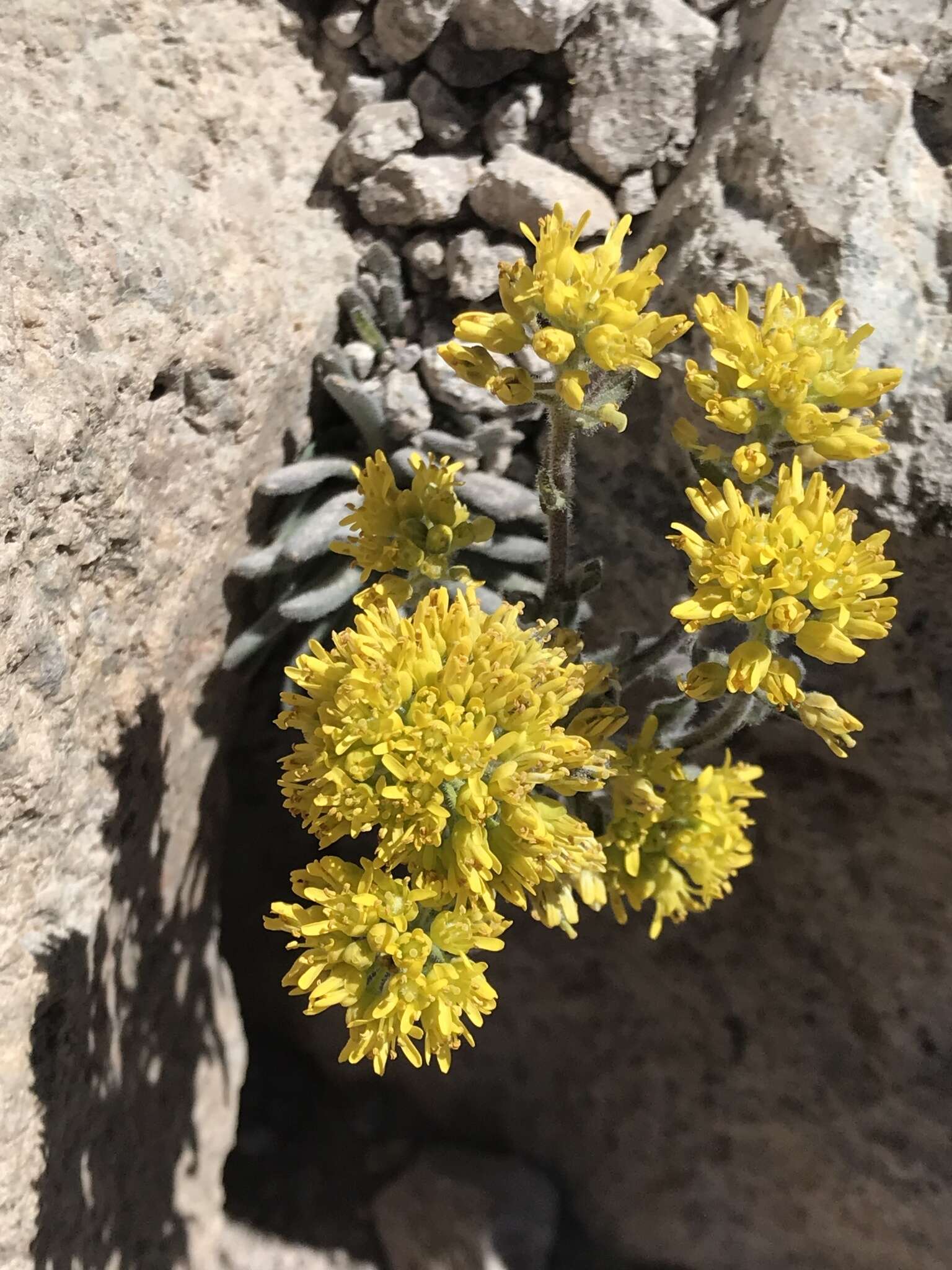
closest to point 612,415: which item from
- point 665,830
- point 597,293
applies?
point 597,293

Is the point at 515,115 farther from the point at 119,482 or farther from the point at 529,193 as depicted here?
the point at 119,482

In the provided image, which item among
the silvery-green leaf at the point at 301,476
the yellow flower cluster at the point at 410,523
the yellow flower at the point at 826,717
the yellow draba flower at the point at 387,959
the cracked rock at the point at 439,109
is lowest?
the yellow draba flower at the point at 387,959

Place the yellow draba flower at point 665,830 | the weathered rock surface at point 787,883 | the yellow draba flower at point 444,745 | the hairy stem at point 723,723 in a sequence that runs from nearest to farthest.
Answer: the yellow draba flower at point 444,745, the hairy stem at point 723,723, the yellow draba flower at point 665,830, the weathered rock surface at point 787,883

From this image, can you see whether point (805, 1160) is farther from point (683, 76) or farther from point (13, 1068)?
point (683, 76)

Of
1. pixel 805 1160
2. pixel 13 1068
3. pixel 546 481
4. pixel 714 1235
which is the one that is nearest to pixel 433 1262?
pixel 714 1235

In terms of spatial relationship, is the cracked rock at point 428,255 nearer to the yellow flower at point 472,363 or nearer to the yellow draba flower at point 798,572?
the yellow flower at point 472,363

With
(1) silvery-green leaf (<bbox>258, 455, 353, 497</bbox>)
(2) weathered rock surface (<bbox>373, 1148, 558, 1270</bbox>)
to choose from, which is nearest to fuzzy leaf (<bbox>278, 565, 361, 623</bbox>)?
(1) silvery-green leaf (<bbox>258, 455, 353, 497</bbox>)

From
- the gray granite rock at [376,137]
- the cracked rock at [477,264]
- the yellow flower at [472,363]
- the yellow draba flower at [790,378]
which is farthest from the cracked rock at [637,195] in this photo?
the yellow flower at [472,363]
